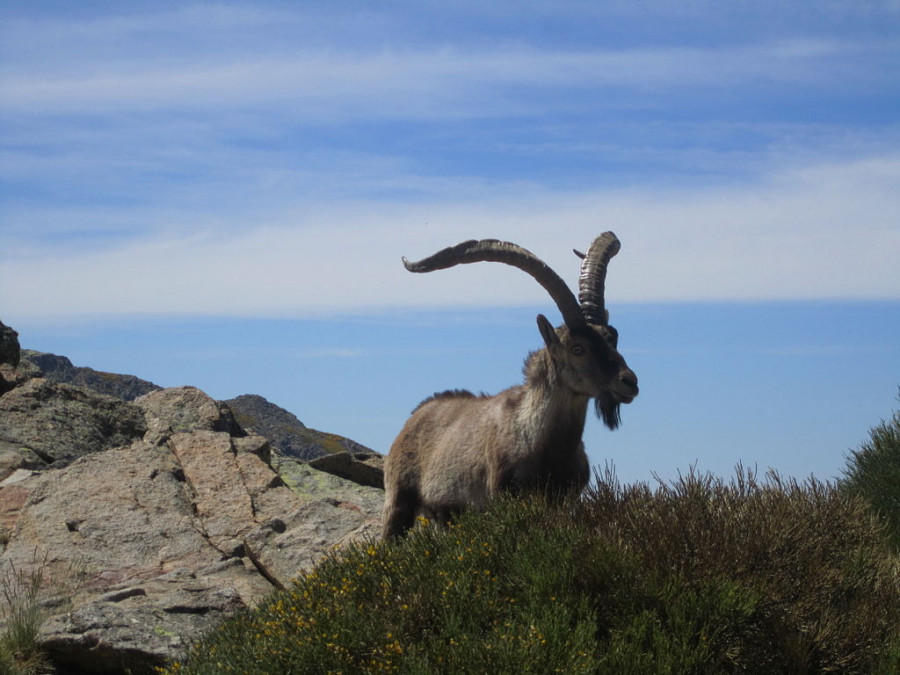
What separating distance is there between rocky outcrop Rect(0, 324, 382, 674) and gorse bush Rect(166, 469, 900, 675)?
138cm

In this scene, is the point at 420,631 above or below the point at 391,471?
below

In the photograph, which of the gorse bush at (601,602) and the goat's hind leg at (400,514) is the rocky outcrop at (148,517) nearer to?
the goat's hind leg at (400,514)

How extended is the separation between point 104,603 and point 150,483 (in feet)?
13.9

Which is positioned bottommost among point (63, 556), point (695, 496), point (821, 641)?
point (63, 556)

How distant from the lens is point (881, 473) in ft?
40.3

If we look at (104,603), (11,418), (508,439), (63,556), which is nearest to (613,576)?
(508,439)

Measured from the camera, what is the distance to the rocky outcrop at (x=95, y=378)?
2859 cm

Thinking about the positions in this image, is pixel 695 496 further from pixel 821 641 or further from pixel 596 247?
pixel 596 247

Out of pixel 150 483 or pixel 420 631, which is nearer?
pixel 420 631

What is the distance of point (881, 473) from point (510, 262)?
6.33 m

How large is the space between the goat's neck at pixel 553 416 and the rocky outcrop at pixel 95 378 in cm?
2159

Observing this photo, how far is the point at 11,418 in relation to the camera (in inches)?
599

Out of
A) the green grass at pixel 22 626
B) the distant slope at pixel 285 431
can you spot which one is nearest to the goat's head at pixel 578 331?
the green grass at pixel 22 626

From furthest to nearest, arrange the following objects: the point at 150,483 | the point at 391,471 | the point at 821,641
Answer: the point at 150,483
the point at 391,471
the point at 821,641
